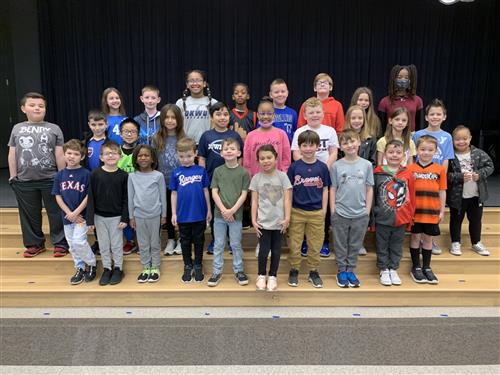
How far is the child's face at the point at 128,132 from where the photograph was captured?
10.9ft

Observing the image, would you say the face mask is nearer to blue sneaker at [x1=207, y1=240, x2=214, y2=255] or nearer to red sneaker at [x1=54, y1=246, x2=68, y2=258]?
blue sneaker at [x1=207, y1=240, x2=214, y2=255]

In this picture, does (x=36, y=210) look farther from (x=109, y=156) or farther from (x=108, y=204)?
(x=109, y=156)

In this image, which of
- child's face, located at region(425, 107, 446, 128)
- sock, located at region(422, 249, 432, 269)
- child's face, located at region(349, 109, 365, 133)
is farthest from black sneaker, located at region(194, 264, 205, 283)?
child's face, located at region(425, 107, 446, 128)

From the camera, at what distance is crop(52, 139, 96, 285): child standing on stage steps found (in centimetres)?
321

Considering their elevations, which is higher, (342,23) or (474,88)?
(342,23)

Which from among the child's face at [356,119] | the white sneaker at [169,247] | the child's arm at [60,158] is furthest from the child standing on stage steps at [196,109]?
the child's face at [356,119]

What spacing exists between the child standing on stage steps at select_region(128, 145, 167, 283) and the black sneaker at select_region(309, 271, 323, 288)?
1258 mm

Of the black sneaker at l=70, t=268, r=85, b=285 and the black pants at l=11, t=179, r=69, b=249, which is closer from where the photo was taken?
the black sneaker at l=70, t=268, r=85, b=285

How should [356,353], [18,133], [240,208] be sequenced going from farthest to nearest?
[18,133]
[240,208]
[356,353]

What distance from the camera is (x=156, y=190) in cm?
323

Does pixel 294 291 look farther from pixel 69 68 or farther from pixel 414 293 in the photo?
pixel 69 68

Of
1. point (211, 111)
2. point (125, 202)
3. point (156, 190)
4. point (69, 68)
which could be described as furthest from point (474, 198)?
point (69, 68)

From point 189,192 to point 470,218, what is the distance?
247cm

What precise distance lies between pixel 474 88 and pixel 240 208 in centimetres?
556
